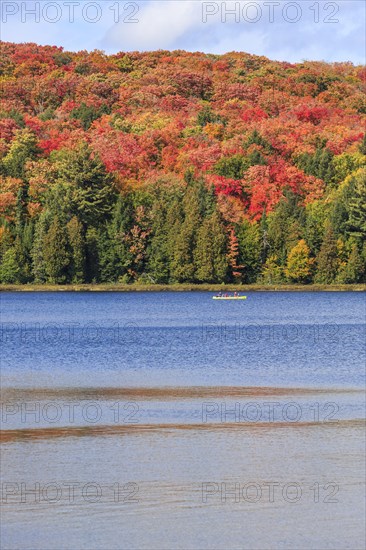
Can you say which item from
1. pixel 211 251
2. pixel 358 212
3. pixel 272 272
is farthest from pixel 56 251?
pixel 358 212

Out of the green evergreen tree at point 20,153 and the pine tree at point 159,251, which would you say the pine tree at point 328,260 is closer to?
the pine tree at point 159,251

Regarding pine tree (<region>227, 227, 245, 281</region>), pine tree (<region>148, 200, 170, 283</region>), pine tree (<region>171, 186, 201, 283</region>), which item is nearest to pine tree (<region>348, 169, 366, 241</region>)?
pine tree (<region>227, 227, 245, 281</region>)

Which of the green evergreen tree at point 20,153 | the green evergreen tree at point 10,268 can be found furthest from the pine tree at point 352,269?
the green evergreen tree at point 20,153

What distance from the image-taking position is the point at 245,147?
343 ft

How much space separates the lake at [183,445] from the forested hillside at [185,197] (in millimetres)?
47399

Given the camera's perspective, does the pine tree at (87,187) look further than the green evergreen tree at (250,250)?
Yes

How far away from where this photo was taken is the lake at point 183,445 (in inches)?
624

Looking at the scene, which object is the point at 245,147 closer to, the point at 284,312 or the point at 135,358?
the point at 284,312

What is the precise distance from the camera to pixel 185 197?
97.2m

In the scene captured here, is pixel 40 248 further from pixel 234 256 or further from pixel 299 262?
pixel 299 262

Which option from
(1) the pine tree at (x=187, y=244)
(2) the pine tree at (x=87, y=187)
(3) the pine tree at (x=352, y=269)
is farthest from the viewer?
(2) the pine tree at (x=87, y=187)

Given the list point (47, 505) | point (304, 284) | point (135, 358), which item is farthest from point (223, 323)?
point (47, 505)

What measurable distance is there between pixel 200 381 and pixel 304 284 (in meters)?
62.2

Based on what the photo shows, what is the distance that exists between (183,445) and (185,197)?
76.5m
